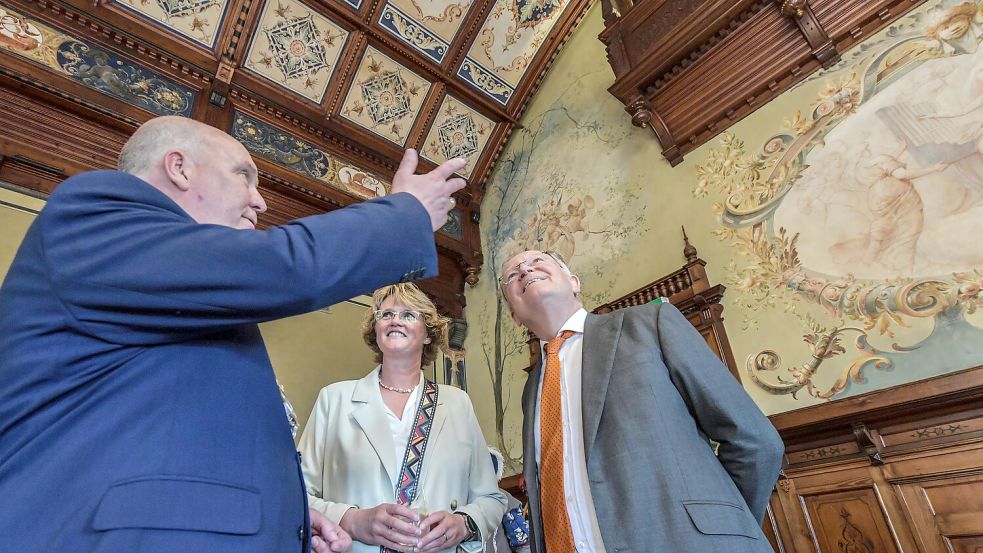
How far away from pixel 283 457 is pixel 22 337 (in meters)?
0.39

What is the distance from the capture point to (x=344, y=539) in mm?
1155

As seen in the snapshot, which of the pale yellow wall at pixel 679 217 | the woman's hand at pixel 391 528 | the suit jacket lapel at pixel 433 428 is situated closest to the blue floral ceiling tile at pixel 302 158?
the pale yellow wall at pixel 679 217

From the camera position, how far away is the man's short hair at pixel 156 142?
0.97 m

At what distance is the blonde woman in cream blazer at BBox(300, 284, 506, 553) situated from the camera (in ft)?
4.89

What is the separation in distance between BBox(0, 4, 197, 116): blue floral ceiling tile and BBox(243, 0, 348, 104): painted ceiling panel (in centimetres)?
66

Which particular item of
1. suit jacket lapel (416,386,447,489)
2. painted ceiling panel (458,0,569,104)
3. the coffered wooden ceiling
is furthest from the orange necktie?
painted ceiling panel (458,0,569,104)

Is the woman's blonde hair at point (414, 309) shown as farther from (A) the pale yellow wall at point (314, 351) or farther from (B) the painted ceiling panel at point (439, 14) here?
(B) the painted ceiling panel at point (439, 14)

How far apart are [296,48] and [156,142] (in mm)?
3983

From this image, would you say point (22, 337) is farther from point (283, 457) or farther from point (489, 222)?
point (489, 222)

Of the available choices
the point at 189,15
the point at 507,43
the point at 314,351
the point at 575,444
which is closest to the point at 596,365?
the point at 575,444

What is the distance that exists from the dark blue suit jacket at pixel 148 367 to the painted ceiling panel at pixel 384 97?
4.34 meters

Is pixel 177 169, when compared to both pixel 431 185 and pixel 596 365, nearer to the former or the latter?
pixel 431 185

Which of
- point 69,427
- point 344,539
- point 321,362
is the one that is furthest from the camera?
point 321,362

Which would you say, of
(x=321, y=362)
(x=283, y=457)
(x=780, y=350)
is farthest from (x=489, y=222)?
(x=283, y=457)
